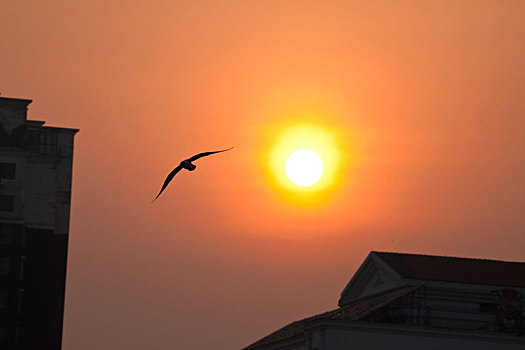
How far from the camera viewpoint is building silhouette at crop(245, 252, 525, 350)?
5922cm

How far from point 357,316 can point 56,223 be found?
163ft

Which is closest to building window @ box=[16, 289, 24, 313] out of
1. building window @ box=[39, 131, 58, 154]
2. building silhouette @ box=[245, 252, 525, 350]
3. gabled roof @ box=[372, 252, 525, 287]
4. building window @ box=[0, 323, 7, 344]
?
building window @ box=[0, 323, 7, 344]

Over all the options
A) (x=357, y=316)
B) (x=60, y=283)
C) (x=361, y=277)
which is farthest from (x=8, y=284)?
(x=357, y=316)

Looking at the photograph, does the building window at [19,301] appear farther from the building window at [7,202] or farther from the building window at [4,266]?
the building window at [7,202]

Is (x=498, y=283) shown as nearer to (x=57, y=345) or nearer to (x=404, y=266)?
(x=404, y=266)

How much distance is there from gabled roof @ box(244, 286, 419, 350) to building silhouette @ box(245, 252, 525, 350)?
0.08 meters

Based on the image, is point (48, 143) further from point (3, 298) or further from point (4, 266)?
point (3, 298)

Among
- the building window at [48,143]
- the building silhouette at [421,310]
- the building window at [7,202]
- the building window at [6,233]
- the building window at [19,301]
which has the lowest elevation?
the building window at [19,301]

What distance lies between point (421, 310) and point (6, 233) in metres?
49.7

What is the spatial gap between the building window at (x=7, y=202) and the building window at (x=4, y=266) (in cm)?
501

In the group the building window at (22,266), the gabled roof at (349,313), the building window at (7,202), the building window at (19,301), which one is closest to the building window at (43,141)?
the building window at (7,202)

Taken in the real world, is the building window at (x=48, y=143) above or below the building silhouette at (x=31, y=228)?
above

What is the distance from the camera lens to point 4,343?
318 feet

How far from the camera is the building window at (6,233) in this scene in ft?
326
